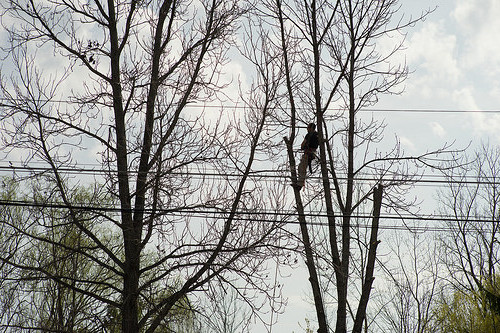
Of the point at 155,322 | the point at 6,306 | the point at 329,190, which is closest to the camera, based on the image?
the point at 155,322

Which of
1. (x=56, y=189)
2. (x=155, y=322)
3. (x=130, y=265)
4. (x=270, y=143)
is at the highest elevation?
(x=270, y=143)

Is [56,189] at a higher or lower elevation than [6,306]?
lower

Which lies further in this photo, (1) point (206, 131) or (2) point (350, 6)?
(2) point (350, 6)

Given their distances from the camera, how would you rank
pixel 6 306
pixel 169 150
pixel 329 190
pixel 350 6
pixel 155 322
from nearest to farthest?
pixel 155 322, pixel 169 150, pixel 329 190, pixel 350 6, pixel 6 306

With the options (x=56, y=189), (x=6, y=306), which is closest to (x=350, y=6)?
(x=56, y=189)

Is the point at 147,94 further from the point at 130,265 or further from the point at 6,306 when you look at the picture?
the point at 6,306

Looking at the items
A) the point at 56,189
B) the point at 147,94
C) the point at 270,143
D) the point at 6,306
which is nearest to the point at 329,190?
the point at 270,143

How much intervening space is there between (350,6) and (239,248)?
23.3ft

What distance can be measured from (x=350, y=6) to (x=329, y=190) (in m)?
4.54

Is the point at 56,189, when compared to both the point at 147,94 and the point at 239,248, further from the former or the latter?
the point at 239,248

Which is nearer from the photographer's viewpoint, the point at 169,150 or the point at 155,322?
the point at 155,322

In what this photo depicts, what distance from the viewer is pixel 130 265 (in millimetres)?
9344

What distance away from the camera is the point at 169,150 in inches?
381

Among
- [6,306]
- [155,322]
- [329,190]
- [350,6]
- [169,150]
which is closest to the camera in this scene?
[155,322]
